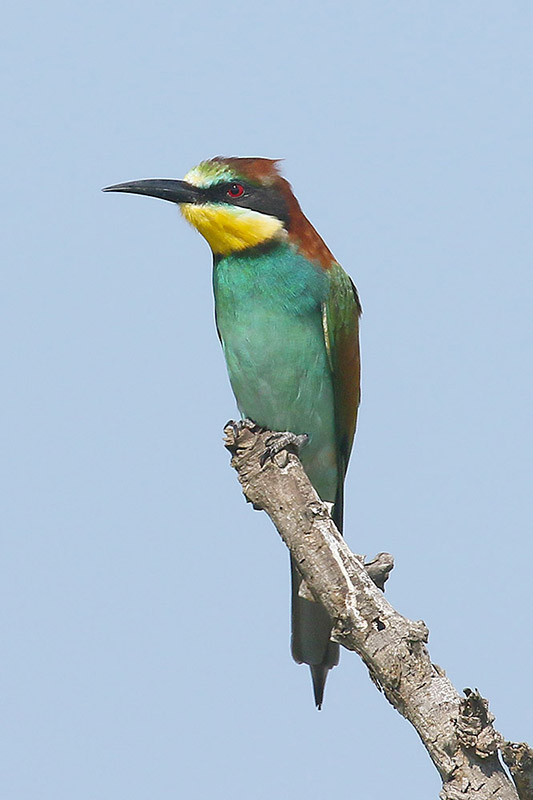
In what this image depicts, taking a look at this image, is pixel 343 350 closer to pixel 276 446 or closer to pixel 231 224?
pixel 231 224

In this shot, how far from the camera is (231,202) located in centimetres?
536

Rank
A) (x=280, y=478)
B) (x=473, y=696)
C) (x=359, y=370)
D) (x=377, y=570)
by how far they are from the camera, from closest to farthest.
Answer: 1. (x=473, y=696)
2. (x=377, y=570)
3. (x=280, y=478)
4. (x=359, y=370)

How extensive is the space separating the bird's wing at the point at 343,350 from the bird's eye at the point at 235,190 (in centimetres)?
61

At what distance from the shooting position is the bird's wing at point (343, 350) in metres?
5.47

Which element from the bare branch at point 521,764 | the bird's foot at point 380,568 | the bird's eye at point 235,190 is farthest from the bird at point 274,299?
the bare branch at point 521,764

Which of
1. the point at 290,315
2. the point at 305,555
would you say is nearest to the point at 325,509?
the point at 305,555

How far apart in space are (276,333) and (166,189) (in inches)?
35.2

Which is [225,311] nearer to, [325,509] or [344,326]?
[344,326]

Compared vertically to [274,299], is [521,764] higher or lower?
lower

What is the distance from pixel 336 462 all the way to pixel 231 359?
33.1 inches

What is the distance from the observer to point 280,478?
428 centimetres

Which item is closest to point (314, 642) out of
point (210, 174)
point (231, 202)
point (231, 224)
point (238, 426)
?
point (238, 426)

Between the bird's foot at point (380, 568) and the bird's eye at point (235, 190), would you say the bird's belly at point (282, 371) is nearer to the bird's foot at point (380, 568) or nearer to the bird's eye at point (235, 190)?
the bird's eye at point (235, 190)

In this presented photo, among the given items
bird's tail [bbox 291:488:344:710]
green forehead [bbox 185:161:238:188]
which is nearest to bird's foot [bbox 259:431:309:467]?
bird's tail [bbox 291:488:344:710]
